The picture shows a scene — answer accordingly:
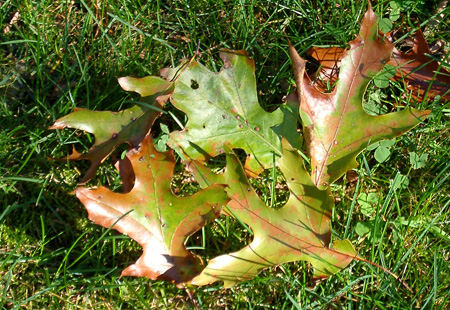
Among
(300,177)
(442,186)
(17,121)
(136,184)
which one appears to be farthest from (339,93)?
(17,121)

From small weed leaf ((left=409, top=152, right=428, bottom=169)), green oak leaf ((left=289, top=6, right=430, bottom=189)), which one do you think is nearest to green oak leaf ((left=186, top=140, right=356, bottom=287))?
green oak leaf ((left=289, top=6, right=430, bottom=189))

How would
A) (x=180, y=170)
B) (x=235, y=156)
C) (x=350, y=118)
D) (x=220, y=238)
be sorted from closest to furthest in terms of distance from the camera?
1. (x=235, y=156)
2. (x=350, y=118)
3. (x=220, y=238)
4. (x=180, y=170)

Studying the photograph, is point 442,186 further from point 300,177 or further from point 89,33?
point 89,33

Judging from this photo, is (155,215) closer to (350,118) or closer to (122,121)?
(122,121)

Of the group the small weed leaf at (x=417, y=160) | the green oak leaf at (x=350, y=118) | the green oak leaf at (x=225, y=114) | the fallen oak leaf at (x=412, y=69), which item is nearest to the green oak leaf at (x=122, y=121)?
the green oak leaf at (x=225, y=114)

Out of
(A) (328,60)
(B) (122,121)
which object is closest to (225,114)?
(B) (122,121)

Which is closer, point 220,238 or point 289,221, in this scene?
point 289,221

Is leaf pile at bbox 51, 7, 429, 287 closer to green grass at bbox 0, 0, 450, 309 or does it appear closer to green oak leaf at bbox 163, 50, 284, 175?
green oak leaf at bbox 163, 50, 284, 175
